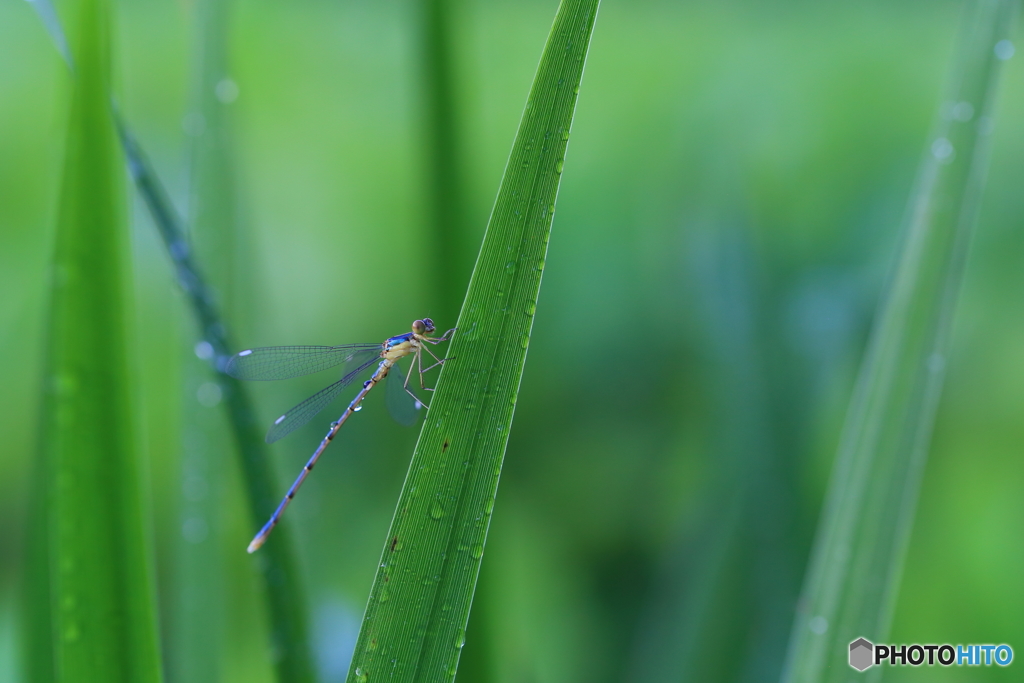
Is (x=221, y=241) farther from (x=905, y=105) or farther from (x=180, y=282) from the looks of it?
(x=905, y=105)

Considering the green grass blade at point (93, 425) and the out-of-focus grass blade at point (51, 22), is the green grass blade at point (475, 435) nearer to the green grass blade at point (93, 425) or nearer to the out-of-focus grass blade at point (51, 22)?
the green grass blade at point (93, 425)

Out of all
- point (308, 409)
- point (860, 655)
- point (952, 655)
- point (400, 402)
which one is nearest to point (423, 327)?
point (400, 402)

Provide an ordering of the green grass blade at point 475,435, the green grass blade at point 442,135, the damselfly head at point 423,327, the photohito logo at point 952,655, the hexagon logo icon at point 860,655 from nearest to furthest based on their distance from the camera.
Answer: the green grass blade at point 475,435, the hexagon logo icon at point 860,655, the green grass blade at point 442,135, the damselfly head at point 423,327, the photohito logo at point 952,655

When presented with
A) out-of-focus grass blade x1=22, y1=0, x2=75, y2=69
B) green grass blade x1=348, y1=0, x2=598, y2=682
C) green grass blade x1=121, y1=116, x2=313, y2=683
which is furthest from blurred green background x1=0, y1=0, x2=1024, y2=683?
green grass blade x1=348, y1=0, x2=598, y2=682

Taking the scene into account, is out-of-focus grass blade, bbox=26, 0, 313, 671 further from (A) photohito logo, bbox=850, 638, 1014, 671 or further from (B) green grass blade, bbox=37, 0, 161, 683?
(A) photohito logo, bbox=850, 638, 1014, 671

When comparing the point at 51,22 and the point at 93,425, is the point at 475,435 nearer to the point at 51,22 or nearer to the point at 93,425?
the point at 93,425

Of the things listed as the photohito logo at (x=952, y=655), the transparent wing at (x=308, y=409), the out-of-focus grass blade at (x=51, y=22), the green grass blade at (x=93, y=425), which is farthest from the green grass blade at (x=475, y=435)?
the photohito logo at (x=952, y=655)
